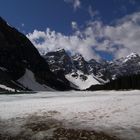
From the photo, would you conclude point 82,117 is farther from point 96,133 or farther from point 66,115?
point 96,133

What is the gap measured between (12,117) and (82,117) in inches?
224

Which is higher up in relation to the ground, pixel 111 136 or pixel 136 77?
pixel 136 77

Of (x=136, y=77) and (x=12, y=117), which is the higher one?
(x=136, y=77)

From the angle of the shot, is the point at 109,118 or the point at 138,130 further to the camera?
the point at 109,118

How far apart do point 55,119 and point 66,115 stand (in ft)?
5.87

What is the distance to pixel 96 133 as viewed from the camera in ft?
54.9

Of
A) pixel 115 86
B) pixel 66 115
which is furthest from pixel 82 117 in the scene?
pixel 115 86

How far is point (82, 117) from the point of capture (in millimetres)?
22234

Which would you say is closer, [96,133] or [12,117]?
[96,133]

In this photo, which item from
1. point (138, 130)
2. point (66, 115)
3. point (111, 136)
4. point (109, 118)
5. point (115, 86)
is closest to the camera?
point (111, 136)

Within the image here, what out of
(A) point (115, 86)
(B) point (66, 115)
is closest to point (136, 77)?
(A) point (115, 86)

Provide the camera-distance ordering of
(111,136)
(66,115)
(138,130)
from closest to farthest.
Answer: (111,136) → (138,130) → (66,115)

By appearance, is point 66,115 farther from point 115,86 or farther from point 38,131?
point 115,86

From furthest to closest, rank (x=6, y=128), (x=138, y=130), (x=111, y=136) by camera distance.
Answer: (x=6, y=128), (x=138, y=130), (x=111, y=136)
